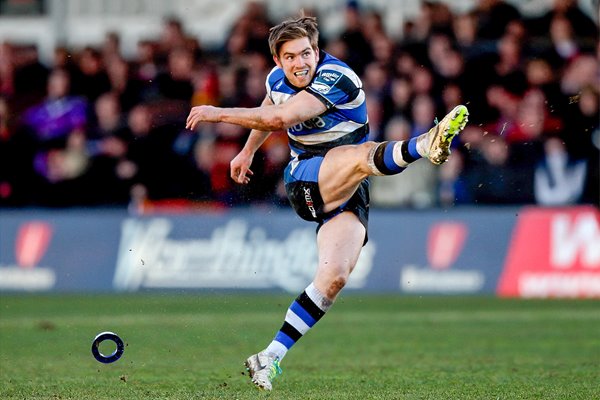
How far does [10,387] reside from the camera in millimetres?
8602

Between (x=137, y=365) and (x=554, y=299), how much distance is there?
327 inches

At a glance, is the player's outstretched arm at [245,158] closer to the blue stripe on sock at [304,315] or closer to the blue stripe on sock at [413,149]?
the blue stripe on sock at [304,315]

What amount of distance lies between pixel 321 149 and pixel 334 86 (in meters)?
0.60

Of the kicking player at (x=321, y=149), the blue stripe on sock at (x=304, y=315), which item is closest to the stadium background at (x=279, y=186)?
the kicking player at (x=321, y=149)

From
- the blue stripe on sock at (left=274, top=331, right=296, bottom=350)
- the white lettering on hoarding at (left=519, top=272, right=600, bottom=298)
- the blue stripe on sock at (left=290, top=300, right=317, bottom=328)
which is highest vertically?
the white lettering on hoarding at (left=519, top=272, right=600, bottom=298)

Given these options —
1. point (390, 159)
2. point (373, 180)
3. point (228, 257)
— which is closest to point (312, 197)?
point (390, 159)

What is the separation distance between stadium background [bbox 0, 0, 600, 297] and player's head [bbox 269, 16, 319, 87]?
811 centimetres

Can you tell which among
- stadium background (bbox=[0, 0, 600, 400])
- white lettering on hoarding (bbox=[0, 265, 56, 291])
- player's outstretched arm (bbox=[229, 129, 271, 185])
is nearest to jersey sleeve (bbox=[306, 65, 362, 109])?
player's outstretched arm (bbox=[229, 129, 271, 185])

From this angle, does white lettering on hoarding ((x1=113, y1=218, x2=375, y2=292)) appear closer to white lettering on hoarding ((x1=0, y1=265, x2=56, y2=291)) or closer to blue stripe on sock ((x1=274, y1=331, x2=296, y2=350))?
white lettering on hoarding ((x1=0, y1=265, x2=56, y2=291))

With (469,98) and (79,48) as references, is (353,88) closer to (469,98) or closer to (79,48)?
(469,98)

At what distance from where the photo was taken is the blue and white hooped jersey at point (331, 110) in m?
8.60

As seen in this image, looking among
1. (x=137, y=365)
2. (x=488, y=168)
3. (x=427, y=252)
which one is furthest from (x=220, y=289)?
(x=137, y=365)

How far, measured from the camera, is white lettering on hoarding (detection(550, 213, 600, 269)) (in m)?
17.0

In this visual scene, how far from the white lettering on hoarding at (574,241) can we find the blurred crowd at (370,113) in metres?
0.31
